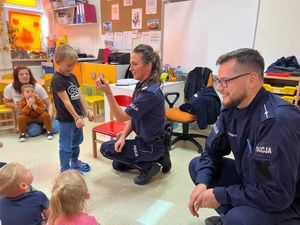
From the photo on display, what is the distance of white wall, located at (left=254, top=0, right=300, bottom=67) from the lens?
2615 mm

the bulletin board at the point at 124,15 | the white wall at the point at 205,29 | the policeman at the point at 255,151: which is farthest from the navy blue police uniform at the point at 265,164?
the bulletin board at the point at 124,15

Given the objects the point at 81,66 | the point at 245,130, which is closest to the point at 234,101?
the point at 245,130

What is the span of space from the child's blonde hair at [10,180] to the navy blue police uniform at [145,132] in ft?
2.89

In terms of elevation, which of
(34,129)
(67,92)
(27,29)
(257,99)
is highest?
(27,29)

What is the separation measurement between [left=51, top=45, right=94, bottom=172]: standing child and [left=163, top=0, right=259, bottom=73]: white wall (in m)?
1.94

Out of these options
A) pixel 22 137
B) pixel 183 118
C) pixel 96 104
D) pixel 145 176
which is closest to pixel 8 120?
pixel 22 137

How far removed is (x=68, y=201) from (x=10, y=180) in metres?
0.35

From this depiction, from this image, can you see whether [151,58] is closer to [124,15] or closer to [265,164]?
[265,164]

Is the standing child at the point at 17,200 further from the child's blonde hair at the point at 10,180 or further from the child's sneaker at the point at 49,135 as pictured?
the child's sneaker at the point at 49,135

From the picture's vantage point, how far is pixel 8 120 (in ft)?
10.8

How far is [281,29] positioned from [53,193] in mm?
2850

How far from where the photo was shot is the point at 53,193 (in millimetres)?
947

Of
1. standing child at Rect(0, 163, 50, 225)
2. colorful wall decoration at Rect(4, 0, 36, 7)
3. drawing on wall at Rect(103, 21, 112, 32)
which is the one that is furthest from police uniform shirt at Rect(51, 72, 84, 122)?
colorful wall decoration at Rect(4, 0, 36, 7)

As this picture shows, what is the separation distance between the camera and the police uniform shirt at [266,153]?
951 mm
